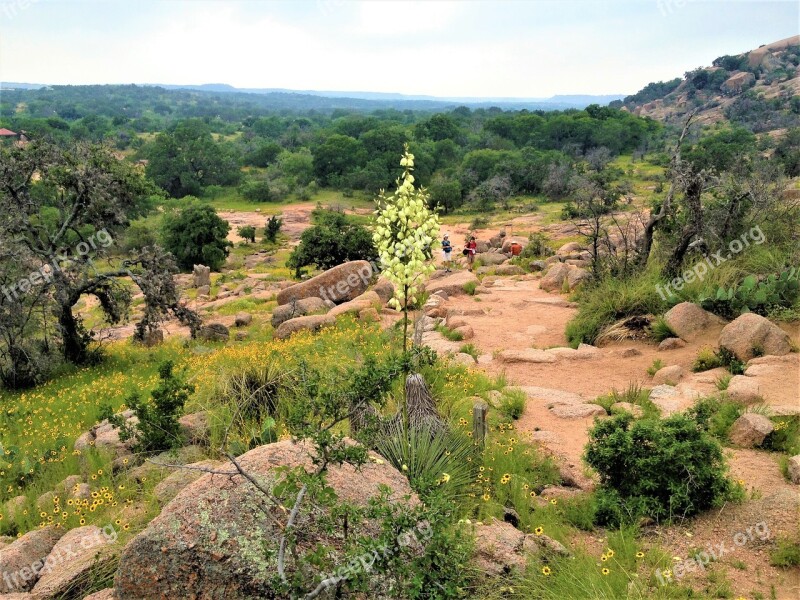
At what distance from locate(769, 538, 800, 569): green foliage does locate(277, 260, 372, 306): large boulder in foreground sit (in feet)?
46.5

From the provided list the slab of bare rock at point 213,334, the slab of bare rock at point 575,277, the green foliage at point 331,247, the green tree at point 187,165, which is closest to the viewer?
the slab of bare rock at point 213,334

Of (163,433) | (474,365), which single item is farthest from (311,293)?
(163,433)

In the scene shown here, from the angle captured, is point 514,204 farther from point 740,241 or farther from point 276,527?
point 276,527

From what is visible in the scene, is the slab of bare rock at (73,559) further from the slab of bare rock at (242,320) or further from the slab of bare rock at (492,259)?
the slab of bare rock at (492,259)

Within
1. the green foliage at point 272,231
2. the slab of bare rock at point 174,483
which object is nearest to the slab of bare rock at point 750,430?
the slab of bare rock at point 174,483

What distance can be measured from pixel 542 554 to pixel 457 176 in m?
49.0

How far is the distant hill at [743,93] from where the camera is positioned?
214 feet

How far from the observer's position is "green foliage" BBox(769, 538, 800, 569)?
4754mm

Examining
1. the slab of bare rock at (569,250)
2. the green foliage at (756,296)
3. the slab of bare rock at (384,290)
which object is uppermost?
the green foliage at (756,296)

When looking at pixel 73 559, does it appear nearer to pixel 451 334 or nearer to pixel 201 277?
pixel 451 334

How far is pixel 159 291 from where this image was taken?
1308cm

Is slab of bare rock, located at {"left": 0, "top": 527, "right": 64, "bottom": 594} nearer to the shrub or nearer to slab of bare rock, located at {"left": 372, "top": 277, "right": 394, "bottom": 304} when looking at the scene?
the shrub

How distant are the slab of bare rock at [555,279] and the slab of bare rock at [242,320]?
8436 millimetres

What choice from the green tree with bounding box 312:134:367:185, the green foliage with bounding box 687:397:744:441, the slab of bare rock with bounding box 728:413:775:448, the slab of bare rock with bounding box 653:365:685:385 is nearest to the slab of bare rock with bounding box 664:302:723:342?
the slab of bare rock with bounding box 653:365:685:385
